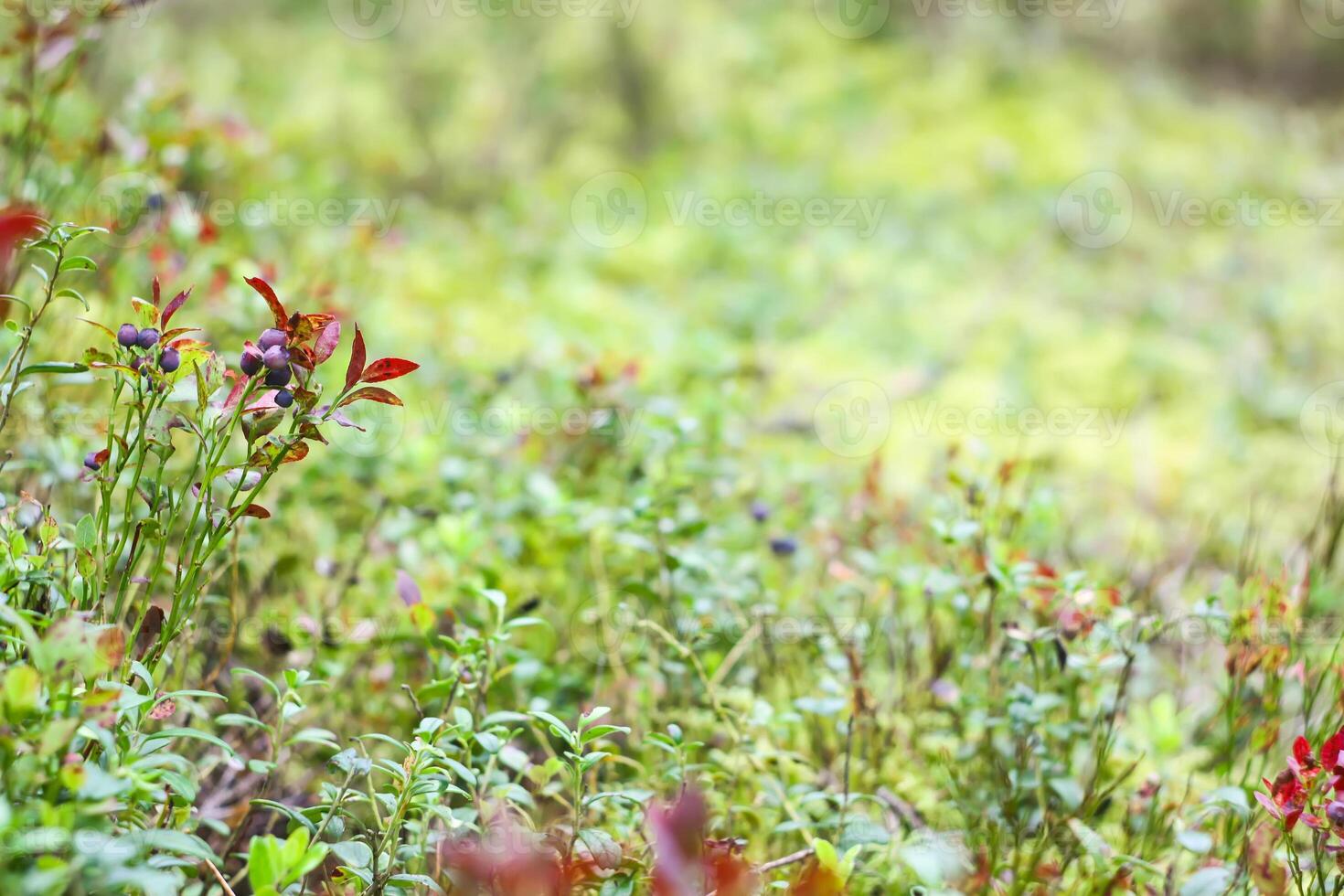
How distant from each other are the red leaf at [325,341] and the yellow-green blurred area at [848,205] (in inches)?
40.9

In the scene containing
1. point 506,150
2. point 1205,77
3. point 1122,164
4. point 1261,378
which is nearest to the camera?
point 1261,378

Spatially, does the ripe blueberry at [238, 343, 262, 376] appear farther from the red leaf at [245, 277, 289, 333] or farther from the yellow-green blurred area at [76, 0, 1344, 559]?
Result: the yellow-green blurred area at [76, 0, 1344, 559]

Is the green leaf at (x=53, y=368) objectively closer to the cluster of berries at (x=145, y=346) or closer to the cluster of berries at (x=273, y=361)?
the cluster of berries at (x=145, y=346)

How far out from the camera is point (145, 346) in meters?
0.84

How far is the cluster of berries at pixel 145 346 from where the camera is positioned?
0.82 m

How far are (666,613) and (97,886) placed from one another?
0.89 metres

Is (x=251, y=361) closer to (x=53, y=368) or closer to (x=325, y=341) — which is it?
(x=325, y=341)

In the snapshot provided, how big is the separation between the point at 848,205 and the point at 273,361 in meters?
3.75

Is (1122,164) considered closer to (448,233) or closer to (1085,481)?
(1085,481)

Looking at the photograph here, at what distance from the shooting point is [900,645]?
5.72 ft

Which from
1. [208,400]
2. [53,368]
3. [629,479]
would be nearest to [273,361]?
[208,400]

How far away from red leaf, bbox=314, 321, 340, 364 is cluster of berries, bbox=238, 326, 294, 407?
3 centimetres

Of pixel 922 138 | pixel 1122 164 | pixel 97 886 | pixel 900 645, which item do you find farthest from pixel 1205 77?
pixel 97 886

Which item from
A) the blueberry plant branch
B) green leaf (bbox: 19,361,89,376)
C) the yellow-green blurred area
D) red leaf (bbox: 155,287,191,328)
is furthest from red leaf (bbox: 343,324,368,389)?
the yellow-green blurred area
